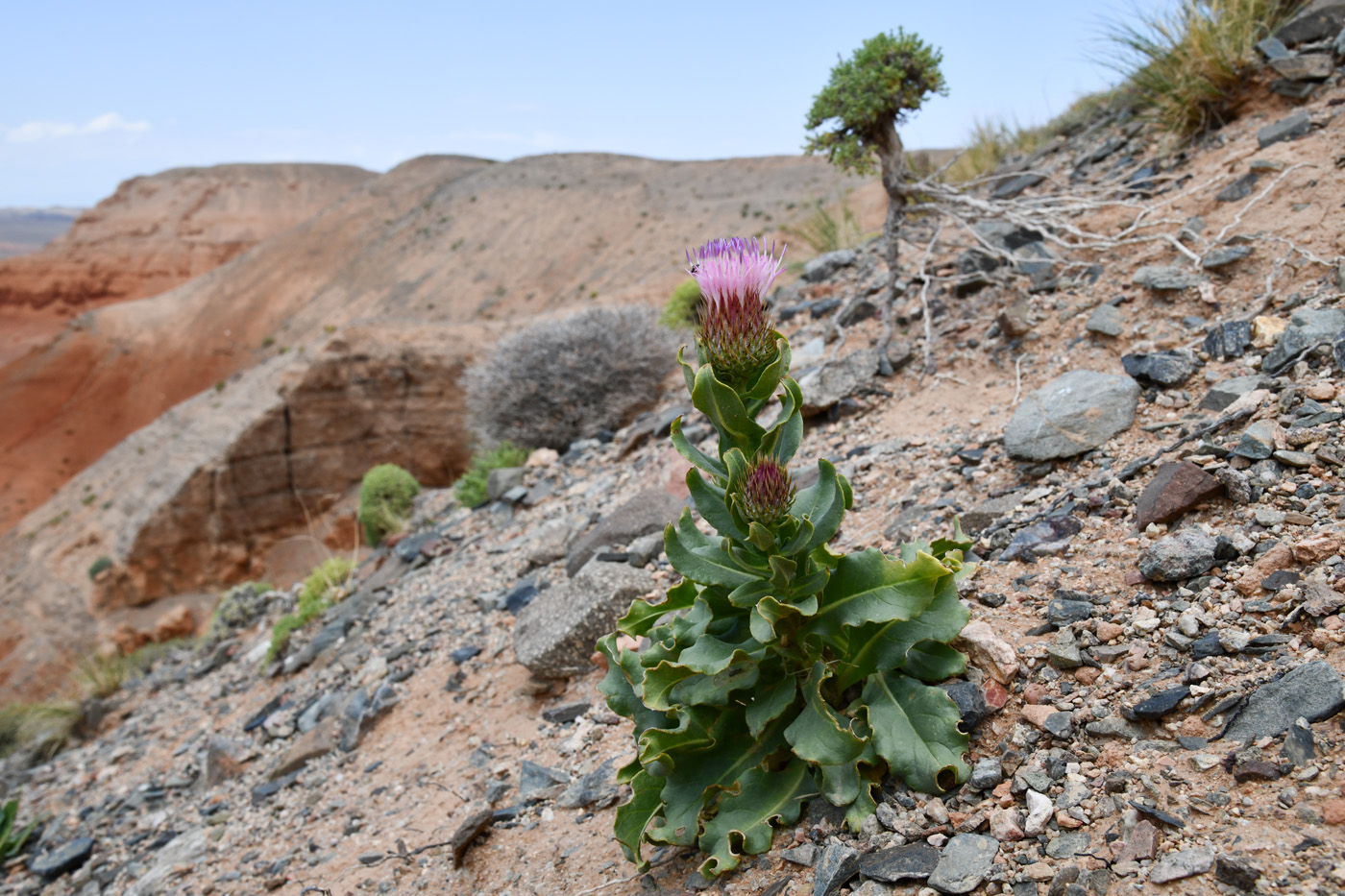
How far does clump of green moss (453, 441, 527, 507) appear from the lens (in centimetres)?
748

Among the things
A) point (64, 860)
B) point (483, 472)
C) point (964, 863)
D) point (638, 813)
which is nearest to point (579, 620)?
point (638, 813)

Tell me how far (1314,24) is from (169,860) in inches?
348

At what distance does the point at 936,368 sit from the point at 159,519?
14.1 m

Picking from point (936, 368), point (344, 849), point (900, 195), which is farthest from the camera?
point (900, 195)

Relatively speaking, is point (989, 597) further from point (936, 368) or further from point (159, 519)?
point (159, 519)

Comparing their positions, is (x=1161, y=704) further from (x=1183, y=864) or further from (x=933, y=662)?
(x=933, y=662)

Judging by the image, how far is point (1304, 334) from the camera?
10.2 feet

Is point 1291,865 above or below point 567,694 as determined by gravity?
above

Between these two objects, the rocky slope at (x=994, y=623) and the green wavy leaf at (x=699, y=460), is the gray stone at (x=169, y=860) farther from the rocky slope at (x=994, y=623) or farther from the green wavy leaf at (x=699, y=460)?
the green wavy leaf at (x=699, y=460)

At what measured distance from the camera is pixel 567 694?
3.79 metres

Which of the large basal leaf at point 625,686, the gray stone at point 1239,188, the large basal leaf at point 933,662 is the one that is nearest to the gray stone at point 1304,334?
the gray stone at point 1239,188

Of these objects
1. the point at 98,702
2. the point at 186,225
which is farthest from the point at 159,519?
the point at 186,225

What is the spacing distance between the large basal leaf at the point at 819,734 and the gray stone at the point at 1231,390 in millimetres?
2193

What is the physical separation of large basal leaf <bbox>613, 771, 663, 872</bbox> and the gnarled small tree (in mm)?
4011
